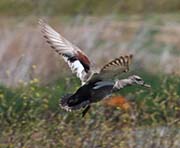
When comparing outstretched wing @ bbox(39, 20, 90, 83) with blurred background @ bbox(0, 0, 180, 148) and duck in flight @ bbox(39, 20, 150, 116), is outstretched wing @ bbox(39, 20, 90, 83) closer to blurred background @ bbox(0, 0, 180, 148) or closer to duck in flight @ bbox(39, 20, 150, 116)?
duck in flight @ bbox(39, 20, 150, 116)

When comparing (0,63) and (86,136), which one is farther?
(0,63)

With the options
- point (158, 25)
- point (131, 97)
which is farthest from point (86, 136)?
point (158, 25)

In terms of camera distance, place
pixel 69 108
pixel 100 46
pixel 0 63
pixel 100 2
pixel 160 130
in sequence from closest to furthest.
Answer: pixel 69 108
pixel 160 130
pixel 0 63
pixel 100 46
pixel 100 2

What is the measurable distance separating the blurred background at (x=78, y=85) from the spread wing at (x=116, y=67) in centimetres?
73

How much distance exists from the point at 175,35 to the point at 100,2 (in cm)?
136

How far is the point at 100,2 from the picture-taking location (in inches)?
682

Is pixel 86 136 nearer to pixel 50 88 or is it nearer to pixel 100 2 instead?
pixel 50 88

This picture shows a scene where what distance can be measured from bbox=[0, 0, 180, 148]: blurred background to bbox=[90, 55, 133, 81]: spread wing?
0.73 metres

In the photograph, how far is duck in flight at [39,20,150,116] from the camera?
650cm

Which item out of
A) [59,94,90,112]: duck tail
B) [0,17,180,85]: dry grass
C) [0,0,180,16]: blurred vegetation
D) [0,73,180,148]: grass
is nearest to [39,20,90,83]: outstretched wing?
[59,94,90,112]: duck tail

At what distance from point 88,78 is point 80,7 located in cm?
889

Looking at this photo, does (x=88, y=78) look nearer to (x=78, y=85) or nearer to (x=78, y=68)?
(x=78, y=68)

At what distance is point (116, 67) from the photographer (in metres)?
6.43

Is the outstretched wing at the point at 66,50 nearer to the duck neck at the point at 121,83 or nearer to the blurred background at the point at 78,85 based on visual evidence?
the duck neck at the point at 121,83
